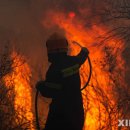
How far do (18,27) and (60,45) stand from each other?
91.0ft

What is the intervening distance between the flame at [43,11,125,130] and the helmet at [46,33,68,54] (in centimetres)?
1119

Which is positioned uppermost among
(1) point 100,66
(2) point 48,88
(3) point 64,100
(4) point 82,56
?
(4) point 82,56

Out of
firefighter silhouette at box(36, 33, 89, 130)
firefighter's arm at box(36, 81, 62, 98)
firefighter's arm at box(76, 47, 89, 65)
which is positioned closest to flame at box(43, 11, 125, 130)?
firefighter's arm at box(76, 47, 89, 65)

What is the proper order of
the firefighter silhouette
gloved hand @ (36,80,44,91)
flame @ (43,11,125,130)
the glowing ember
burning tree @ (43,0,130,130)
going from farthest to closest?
the glowing ember → flame @ (43,11,125,130) → burning tree @ (43,0,130,130) → the firefighter silhouette → gloved hand @ (36,80,44,91)

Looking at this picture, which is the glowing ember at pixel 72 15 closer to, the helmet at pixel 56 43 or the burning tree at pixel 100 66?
the burning tree at pixel 100 66

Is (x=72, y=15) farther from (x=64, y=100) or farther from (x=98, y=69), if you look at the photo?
(x=64, y=100)

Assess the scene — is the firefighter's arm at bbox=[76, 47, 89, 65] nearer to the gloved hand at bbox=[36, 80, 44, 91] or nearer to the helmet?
the helmet

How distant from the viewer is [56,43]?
372cm

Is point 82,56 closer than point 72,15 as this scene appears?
Yes

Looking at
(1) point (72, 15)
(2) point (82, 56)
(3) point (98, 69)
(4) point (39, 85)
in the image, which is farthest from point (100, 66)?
(4) point (39, 85)

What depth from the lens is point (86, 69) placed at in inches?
795

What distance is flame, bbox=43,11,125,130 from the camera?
1802cm

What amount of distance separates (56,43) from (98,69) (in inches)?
735

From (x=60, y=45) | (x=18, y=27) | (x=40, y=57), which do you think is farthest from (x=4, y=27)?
(x=60, y=45)
